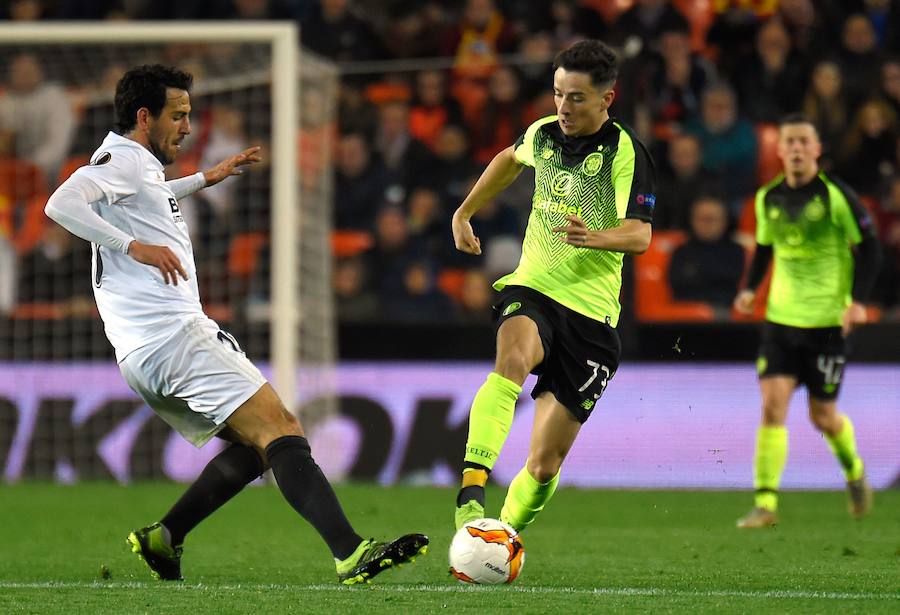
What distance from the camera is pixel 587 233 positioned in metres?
5.07

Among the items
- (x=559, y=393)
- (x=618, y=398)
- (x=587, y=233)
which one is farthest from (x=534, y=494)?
(x=618, y=398)

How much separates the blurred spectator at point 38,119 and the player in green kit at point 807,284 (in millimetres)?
5545

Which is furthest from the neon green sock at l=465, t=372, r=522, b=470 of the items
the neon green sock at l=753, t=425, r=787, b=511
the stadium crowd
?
the stadium crowd

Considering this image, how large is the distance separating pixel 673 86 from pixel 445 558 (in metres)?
6.94

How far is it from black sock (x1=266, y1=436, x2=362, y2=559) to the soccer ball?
0.34 m

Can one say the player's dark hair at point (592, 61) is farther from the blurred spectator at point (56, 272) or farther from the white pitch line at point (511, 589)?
the blurred spectator at point (56, 272)

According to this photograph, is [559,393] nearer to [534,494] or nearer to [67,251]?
[534,494]

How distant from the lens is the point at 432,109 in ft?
41.6

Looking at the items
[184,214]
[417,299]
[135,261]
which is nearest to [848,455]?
[417,299]

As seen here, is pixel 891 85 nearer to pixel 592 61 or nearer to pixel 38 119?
pixel 38 119

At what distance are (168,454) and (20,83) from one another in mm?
3075

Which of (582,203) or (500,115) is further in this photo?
(500,115)

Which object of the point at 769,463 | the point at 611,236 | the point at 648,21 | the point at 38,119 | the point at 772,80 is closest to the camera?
the point at 611,236

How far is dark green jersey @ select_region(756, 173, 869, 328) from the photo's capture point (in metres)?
8.49
